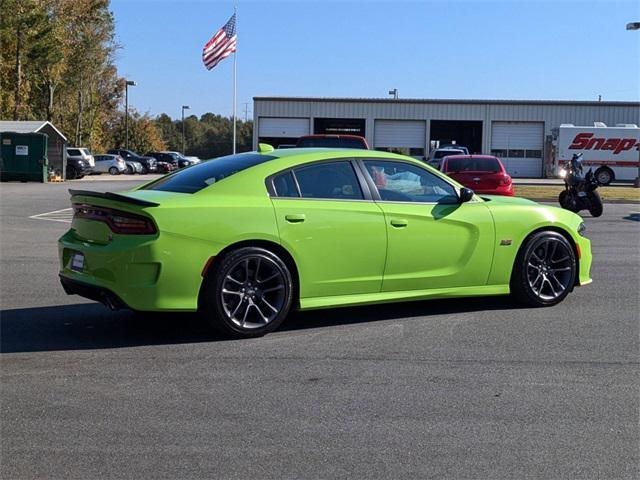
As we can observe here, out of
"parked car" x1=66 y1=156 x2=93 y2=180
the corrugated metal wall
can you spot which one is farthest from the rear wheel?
"parked car" x1=66 y1=156 x2=93 y2=180

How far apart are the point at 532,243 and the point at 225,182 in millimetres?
2953

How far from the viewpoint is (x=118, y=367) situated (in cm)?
536

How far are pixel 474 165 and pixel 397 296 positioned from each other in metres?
12.6

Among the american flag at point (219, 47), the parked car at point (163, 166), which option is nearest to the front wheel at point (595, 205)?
the american flag at point (219, 47)

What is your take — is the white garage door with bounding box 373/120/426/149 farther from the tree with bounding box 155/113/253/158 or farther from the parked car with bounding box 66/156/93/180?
the tree with bounding box 155/113/253/158

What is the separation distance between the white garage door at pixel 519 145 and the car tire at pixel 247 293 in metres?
50.8

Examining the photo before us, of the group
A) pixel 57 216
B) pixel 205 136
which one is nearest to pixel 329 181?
pixel 57 216

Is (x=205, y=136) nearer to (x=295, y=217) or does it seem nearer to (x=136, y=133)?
(x=136, y=133)

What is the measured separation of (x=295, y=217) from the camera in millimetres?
6195

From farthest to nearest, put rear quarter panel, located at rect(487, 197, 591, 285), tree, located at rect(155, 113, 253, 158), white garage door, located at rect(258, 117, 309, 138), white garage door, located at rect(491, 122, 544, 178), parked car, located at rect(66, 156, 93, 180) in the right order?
1. tree, located at rect(155, 113, 253, 158)
2. white garage door, located at rect(258, 117, 309, 138)
3. white garage door, located at rect(491, 122, 544, 178)
4. parked car, located at rect(66, 156, 93, 180)
5. rear quarter panel, located at rect(487, 197, 591, 285)

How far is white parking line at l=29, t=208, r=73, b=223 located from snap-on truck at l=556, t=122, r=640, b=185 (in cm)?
3086

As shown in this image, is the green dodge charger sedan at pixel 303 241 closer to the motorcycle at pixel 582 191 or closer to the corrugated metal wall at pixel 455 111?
the motorcycle at pixel 582 191

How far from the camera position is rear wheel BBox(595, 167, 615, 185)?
41.3m

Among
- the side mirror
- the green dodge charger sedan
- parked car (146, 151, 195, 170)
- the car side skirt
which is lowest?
the car side skirt
